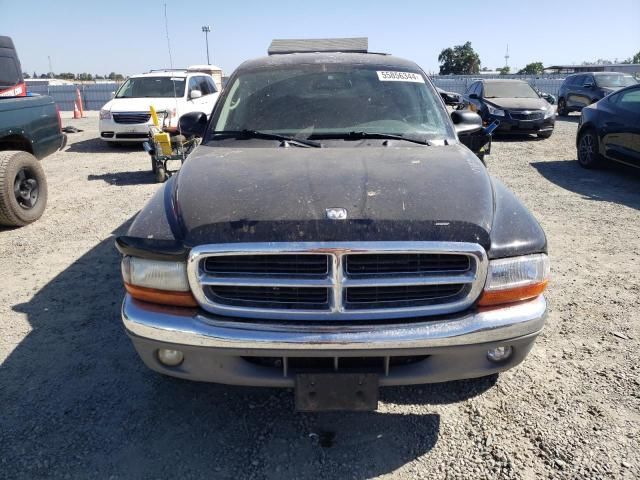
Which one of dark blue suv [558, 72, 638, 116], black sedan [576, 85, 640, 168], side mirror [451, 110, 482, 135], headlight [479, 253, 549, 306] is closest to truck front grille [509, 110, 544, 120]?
black sedan [576, 85, 640, 168]

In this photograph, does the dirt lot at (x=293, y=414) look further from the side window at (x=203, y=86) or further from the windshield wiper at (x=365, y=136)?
the side window at (x=203, y=86)

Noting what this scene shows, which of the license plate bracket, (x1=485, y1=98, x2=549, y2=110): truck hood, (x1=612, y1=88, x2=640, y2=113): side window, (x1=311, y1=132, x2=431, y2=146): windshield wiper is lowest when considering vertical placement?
the license plate bracket

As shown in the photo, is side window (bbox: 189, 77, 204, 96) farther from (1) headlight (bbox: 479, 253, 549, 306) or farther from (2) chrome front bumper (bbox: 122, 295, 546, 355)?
(1) headlight (bbox: 479, 253, 549, 306)

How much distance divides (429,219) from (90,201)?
6.38 m

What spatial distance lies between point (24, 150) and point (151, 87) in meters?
6.59

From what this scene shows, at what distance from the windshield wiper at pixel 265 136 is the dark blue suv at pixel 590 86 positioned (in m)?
15.8

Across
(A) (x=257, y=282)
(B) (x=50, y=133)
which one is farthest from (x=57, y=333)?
(B) (x=50, y=133)

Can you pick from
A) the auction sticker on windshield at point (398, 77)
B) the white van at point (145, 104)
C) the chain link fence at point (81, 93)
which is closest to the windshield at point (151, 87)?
the white van at point (145, 104)

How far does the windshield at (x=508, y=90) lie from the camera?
537 inches

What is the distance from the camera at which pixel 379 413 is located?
8.91 ft

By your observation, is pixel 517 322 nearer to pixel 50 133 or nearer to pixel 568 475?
pixel 568 475

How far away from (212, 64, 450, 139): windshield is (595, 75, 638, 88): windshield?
15560 millimetres

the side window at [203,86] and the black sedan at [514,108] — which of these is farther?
the side window at [203,86]

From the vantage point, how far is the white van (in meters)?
11.2
